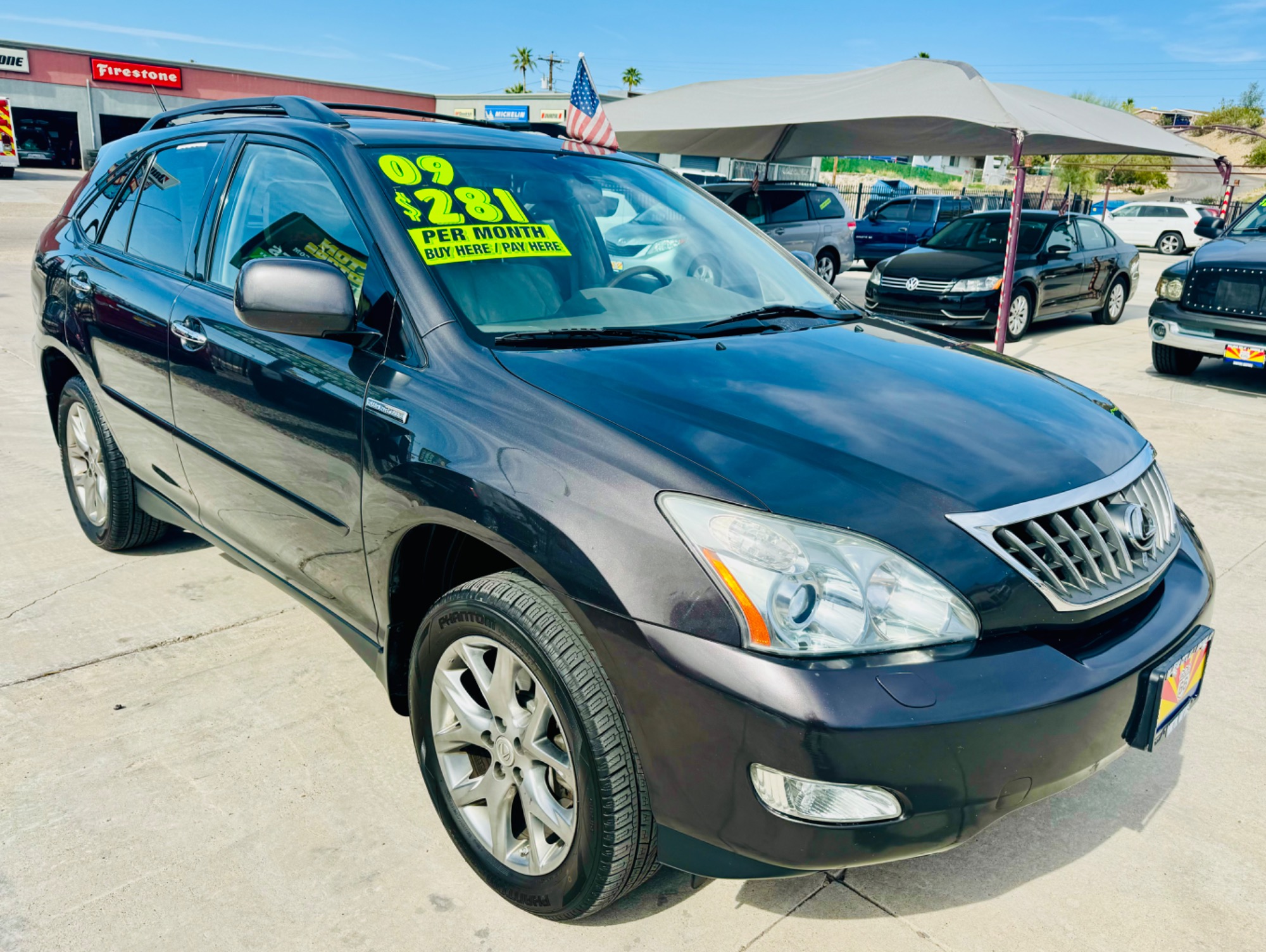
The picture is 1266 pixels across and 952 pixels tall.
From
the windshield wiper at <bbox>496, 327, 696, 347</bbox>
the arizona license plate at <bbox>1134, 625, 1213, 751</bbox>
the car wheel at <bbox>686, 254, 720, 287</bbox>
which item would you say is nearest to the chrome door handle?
the windshield wiper at <bbox>496, 327, 696, 347</bbox>

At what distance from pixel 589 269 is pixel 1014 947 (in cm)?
198

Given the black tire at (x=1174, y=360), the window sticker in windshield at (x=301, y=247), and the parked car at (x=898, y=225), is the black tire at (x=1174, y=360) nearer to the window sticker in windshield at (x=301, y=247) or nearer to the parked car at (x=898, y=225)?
the window sticker in windshield at (x=301, y=247)

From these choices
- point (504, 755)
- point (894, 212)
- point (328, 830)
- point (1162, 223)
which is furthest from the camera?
point (1162, 223)

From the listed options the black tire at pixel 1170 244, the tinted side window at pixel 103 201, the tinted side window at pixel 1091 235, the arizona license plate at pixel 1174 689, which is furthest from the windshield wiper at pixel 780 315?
the black tire at pixel 1170 244

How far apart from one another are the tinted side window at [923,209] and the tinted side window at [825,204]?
14.6ft

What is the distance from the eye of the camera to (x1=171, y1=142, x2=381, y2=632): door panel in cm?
244

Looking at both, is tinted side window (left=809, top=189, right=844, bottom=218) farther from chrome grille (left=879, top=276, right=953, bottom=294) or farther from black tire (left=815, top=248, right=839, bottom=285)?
chrome grille (left=879, top=276, right=953, bottom=294)

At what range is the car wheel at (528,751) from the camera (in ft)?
5.99

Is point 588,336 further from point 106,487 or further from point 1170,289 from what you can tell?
point 1170,289

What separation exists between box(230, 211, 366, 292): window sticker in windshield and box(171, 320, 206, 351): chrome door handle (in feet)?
0.79

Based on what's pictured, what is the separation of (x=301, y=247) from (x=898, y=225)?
60.2ft

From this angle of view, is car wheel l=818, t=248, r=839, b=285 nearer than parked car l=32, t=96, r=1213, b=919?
No

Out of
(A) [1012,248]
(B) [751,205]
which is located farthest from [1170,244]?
(A) [1012,248]

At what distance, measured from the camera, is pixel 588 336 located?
2.42 meters
